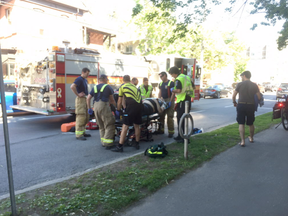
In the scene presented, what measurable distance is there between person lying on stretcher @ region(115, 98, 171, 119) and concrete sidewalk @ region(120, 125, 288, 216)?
2249 mm

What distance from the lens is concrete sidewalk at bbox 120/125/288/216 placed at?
131 inches

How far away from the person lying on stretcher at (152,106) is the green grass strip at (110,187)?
156 cm

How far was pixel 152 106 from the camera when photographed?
23.7 ft

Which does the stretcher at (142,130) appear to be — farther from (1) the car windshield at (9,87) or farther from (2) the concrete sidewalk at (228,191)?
(1) the car windshield at (9,87)

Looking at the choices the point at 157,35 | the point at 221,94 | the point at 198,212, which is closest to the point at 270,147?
the point at 198,212

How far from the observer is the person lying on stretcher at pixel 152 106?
6.95 m

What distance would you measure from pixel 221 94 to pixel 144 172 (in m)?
26.1

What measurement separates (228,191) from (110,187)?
5.81 ft

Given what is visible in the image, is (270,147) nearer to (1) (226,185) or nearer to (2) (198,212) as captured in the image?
(1) (226,185)

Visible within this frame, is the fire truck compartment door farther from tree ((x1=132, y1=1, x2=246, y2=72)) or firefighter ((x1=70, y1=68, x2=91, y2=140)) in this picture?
tree ((x1=132, y1=1, x2=246, y2=72))

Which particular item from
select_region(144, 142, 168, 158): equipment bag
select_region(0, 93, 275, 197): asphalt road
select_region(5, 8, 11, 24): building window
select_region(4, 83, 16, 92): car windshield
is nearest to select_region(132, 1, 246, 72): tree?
select_region(0, 93, 275, 197): asphalt road

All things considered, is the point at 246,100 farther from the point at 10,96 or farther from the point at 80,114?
the point at 10,96

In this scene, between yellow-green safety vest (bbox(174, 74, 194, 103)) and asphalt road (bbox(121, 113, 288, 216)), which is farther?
yellow-green safety vest (bbox(174, 74, 194, 103))

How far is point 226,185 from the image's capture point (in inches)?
163
